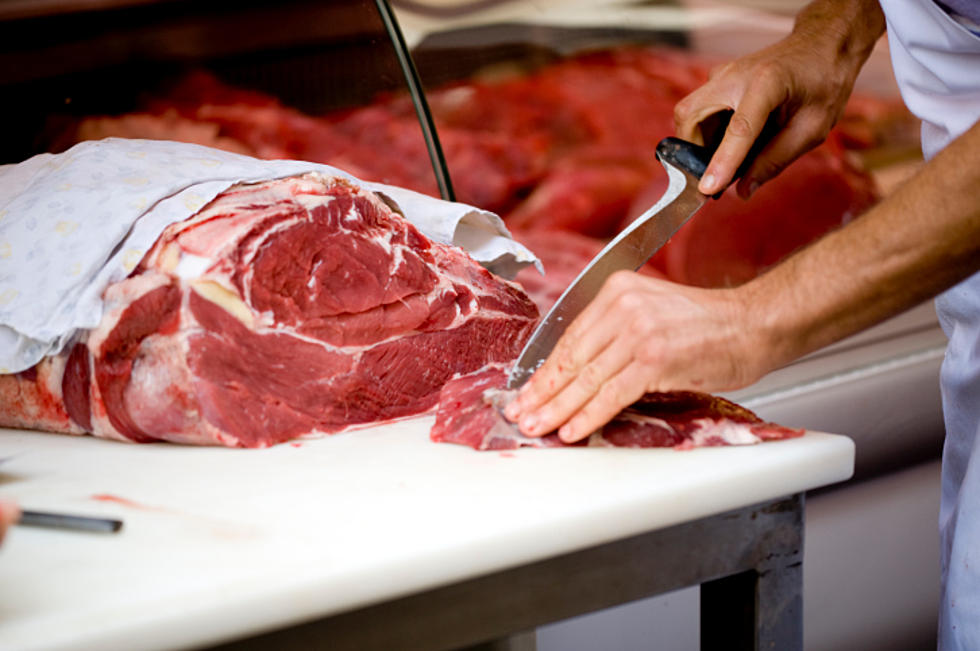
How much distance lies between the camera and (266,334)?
1403 millimetres

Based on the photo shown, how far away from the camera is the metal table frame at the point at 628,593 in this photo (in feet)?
3.19

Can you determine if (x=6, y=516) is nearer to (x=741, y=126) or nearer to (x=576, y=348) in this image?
(x=576, y=348)

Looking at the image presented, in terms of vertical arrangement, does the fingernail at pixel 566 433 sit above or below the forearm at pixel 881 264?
below

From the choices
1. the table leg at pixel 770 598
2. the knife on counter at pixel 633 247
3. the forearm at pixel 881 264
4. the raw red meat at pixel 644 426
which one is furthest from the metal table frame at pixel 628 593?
the knife on counter at pixel 633 247

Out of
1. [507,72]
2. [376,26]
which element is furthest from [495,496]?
[507,72]

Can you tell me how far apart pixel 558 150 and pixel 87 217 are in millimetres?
1209

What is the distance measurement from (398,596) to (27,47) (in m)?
1.44

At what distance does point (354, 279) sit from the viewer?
4.87 feet

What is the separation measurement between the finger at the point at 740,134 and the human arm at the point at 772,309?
0.94 ft

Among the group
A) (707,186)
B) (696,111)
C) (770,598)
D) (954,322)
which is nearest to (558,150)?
(696,111)

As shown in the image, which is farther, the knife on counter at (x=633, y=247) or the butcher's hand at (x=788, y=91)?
the butcher's hand at (x=788, y=91)

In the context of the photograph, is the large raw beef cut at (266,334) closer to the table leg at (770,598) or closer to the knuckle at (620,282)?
the knuckle at (620,282)

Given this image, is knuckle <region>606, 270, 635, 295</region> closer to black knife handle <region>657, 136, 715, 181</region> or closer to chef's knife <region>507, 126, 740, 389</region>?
chef's knife <region>507, 126, 740, 389</region>

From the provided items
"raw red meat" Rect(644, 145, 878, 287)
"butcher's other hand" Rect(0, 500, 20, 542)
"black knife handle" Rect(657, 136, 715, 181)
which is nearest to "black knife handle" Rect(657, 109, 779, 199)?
"black knife handle" Rect(657, 136, 715, 181)
